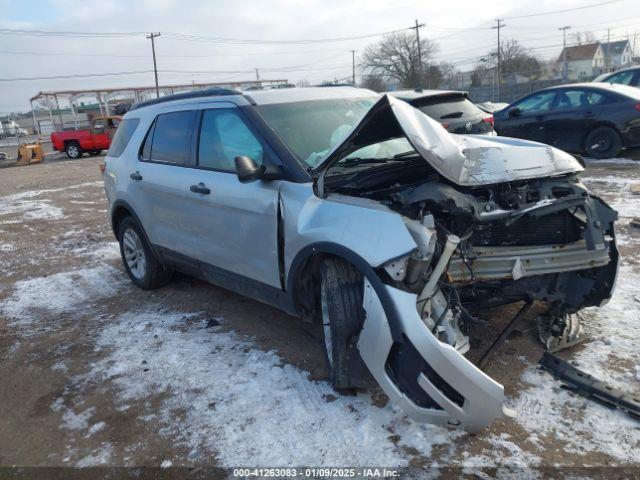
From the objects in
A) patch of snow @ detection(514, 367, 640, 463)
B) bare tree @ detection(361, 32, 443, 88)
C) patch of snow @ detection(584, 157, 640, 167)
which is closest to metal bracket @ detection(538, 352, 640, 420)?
patch of snow @ detection(514, 367, 640, 463)

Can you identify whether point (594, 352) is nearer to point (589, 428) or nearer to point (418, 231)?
point (589, 428)

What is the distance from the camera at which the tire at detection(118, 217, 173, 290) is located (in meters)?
5.26

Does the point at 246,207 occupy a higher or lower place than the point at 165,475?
higher

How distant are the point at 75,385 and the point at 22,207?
30.3 ft

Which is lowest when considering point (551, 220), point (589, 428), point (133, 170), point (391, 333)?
point (589, 428)

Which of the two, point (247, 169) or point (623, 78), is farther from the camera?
point (623, 78)

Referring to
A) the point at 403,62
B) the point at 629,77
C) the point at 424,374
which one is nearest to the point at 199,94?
the point at 424,374

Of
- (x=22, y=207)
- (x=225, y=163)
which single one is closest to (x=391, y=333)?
(x=225, y=163)

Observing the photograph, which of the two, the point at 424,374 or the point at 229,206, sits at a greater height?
the point at 229,206

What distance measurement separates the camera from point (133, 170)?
5.11m

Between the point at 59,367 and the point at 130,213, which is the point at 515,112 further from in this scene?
the point at 59,367

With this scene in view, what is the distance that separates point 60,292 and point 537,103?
993cm

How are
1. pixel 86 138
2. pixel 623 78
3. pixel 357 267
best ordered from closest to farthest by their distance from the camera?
Result: pixel 357 267 < pixel 623 78 < pixel 86 138

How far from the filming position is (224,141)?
4.04m
